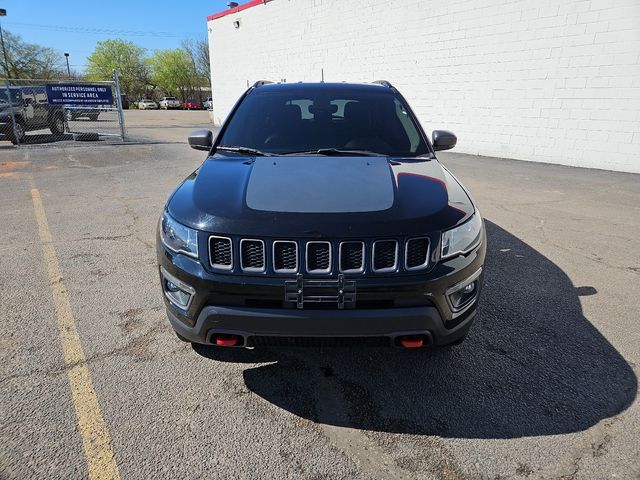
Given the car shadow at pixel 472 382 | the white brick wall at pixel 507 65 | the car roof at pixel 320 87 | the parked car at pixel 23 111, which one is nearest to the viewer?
the car shadow at pixel 472 382

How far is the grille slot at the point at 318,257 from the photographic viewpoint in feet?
6.63

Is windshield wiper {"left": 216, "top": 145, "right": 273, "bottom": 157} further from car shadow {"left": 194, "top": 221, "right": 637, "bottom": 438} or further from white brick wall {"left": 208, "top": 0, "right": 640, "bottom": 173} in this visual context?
white brick wall {"left": 208, "top": 0, "right": 640, "bottom": 173}

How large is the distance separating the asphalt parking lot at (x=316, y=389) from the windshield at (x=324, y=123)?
1468mm

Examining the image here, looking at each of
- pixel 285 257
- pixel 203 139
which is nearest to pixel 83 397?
pixel 285 257

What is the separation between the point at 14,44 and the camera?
53562 mm

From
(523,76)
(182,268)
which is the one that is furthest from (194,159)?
(182,268)

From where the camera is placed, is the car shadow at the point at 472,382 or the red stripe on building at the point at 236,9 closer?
the car shadow at the point at 472,382

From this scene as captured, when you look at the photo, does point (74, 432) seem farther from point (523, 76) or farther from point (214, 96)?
point (214, 96)

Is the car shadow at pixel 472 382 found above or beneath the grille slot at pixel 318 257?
beneath

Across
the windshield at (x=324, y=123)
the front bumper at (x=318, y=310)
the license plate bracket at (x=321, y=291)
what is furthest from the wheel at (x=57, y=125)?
the license plate bracket at (x=321, y=291)

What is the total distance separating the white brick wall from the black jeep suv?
31.9 feet

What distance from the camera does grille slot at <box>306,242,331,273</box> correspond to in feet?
6.63

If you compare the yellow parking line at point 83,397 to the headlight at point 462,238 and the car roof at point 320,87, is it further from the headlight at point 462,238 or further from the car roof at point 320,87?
the car roof at point 320,87

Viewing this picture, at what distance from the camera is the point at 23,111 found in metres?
13.4
